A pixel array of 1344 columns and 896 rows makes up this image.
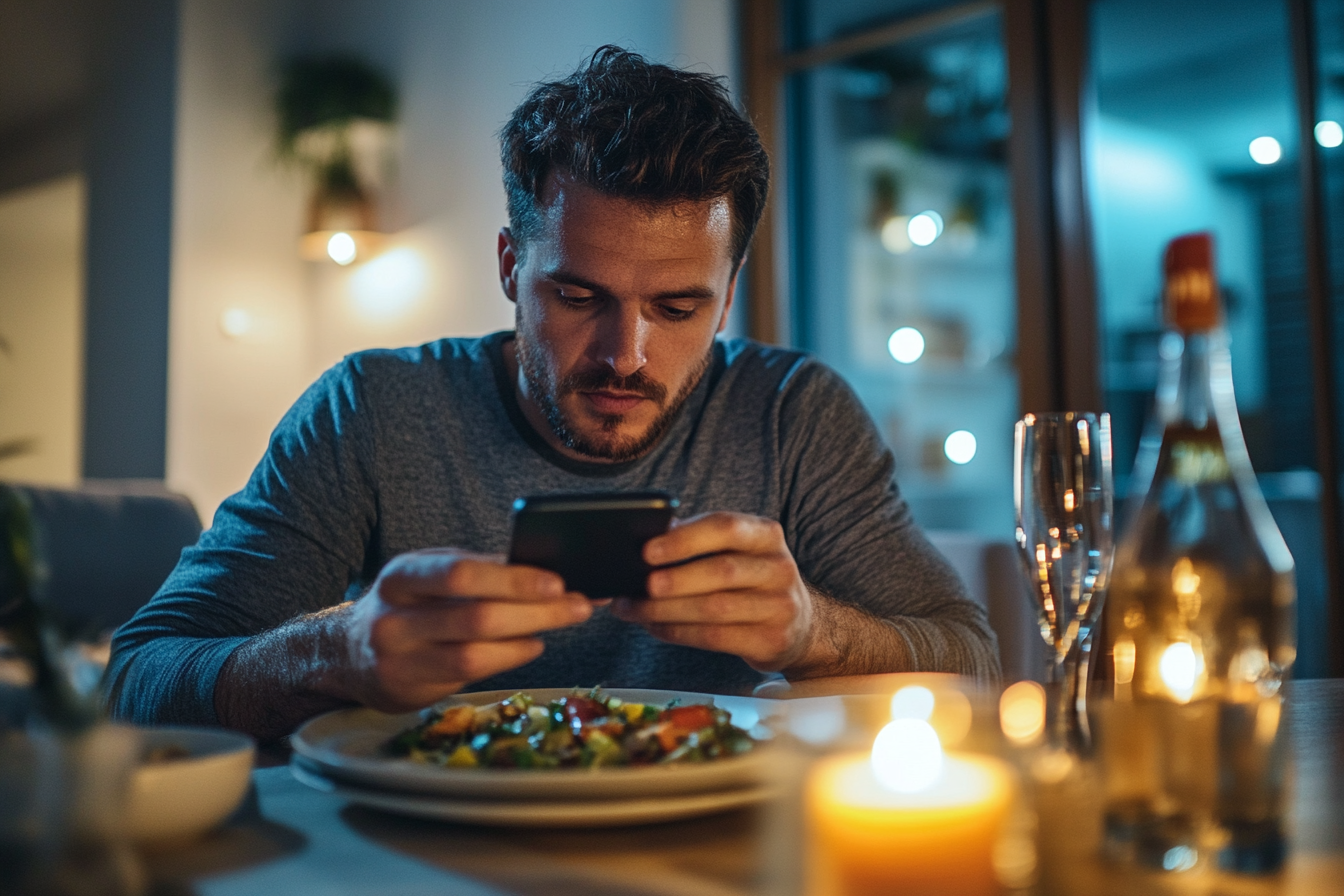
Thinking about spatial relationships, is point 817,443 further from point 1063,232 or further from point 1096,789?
point 1063,232

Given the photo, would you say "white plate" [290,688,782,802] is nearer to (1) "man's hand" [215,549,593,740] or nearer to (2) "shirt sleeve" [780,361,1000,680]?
(1) "man's hand" [215,549,593,740]

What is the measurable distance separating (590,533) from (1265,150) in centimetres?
298

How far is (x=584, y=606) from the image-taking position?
84 centimetres

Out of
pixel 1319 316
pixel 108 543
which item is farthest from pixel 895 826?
pixel 1319 316

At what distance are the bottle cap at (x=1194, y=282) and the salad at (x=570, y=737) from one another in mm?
377

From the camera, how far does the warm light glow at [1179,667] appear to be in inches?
25.5

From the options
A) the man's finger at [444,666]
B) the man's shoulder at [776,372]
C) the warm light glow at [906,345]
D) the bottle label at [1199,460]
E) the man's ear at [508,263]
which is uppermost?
the warm light glow at [906,345]

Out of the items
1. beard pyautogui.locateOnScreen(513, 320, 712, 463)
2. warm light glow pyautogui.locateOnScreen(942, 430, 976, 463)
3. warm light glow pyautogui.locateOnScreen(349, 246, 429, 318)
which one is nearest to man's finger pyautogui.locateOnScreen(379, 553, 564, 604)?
beard pyautogui.locateOnScreen(513, 320, 712, 463)

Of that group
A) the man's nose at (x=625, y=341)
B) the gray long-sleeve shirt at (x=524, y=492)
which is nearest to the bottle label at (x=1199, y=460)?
the gray long-sleeve shirt at (x=524, y=492)

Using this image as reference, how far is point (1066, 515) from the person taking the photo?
2.85 ft

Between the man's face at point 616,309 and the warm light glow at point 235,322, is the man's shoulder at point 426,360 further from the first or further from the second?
the warm light glow at point 235,322

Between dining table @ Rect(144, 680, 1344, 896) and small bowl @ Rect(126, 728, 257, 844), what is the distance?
0.7 inches

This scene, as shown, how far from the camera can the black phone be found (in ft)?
2.58

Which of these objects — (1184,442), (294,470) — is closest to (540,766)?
(1184,442)
